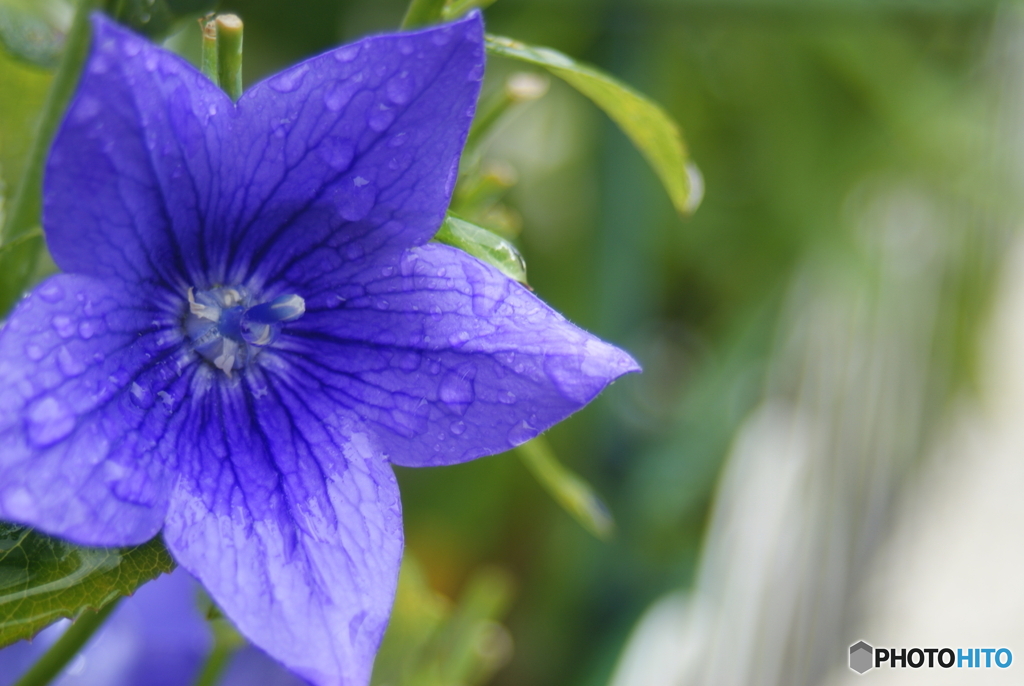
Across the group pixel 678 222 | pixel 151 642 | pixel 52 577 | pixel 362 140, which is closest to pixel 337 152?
pixel 362 140

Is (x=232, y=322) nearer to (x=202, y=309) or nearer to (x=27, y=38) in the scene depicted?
(x=202, y=309)

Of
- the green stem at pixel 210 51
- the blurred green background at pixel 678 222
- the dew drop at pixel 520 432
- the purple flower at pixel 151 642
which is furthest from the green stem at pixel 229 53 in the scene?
the blurred green background at pixel 678 222

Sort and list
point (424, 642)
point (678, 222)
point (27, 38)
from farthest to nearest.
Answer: point (678, 222), point (424, 642), point (27, 38)

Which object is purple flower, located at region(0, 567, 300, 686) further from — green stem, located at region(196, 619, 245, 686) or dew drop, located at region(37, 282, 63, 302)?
dew drop, located at region(37, 282, 63, 302)

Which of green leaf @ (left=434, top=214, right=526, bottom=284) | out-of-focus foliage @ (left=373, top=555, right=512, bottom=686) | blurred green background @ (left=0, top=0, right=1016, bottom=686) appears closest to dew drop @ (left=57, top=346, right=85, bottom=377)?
green leaf @ (left=434, top=214, right=526, bottom=284)

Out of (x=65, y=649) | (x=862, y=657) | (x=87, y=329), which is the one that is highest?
(x=87, y=329)

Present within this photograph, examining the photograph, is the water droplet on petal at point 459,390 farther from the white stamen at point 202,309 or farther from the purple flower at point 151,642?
the purple flower at point 151,642

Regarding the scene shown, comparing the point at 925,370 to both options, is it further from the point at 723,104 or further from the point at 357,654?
the point at 357,654
